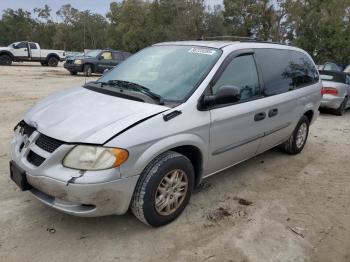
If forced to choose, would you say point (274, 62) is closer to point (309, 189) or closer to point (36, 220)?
point (309, 189)

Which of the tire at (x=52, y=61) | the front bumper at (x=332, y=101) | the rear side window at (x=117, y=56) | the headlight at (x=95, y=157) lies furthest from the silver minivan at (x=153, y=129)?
the tire at (x=52, y=61)

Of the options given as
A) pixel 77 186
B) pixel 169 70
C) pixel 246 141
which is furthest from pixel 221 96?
pixel 77 186

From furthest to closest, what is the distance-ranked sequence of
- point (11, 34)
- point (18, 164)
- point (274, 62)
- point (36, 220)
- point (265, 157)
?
point (11, 34)
point (265, 157)
point (274, 62)
point (36, 220)
point (18, 164)

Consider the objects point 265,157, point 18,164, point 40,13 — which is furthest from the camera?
point 40,13

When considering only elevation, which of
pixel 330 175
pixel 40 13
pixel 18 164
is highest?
pixel 40 13

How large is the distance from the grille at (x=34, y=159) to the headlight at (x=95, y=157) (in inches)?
11.8

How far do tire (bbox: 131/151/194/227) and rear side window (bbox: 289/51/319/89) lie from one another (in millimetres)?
2620

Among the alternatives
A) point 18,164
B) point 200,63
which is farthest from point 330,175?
point 18,164

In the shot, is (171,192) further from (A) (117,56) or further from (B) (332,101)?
(A) (117,56)

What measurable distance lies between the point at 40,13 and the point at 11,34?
56.8 ft

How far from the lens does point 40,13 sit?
91500mm

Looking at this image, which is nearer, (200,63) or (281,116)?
(200,63)

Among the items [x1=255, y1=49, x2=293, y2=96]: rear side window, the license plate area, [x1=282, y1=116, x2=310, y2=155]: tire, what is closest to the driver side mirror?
[x1=255, y1=49, x2=293, y2=96]: rear side window

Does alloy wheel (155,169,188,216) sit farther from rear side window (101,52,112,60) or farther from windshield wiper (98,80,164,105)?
rear side window (101,52,112,60)
